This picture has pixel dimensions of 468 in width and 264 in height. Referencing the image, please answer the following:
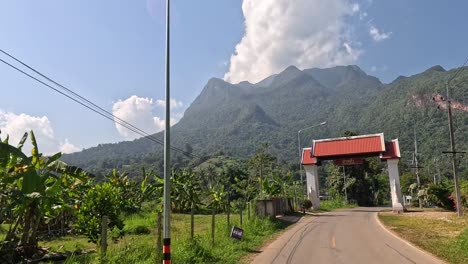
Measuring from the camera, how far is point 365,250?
1577cm

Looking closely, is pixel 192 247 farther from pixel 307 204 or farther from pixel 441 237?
pixel 307 204

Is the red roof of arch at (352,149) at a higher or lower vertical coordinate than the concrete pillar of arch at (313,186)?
higher

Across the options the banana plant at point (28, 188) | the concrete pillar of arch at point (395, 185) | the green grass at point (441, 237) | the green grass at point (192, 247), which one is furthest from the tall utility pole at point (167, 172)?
the concrete pillar of arch at point (395, 185)

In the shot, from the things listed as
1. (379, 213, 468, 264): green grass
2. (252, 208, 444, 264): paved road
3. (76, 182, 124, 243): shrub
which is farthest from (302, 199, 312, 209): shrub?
(76, 182, 124, 243): shrub

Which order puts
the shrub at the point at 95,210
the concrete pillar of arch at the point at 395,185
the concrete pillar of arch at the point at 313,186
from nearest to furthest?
the shrub at the point at 95,210 < the concrete pillar of arch at the point at 395,185 < the concrete pillar of arch at the point at 313,186

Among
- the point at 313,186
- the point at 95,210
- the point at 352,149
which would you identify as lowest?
the point at 95,210

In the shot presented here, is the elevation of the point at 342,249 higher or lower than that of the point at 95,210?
lower

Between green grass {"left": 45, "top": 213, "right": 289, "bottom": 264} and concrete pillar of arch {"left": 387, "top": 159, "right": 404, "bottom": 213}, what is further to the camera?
concrete pillar of arch {"left": 387, "top": 159, "right": 404, "bottom": 213}

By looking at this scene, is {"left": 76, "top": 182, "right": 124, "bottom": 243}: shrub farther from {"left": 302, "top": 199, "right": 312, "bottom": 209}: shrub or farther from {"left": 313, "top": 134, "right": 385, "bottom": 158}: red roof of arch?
{"left": 313, "top": 134, "right": 385, "bottom": 158}: red roof of arch

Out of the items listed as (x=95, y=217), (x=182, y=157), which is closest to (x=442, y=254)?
(x=95, y=217)

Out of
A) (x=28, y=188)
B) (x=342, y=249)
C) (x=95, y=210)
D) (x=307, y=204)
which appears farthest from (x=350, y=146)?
(x=28, y=188)

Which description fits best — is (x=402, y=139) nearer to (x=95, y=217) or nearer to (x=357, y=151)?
(x=357, y=151)

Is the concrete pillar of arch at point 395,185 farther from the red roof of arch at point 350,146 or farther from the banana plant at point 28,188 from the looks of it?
the banana plant at point 28,188

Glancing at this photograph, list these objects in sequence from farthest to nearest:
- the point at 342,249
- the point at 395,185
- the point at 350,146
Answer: the point at 350,146 < the point at 395,185 < the point at 342,249
